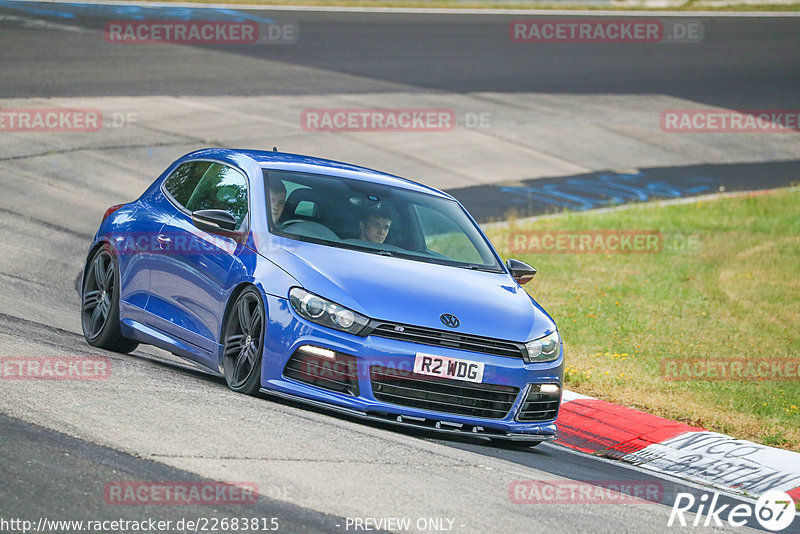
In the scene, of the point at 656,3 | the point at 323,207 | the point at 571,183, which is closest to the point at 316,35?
the point at 571,183

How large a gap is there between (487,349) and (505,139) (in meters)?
16.9

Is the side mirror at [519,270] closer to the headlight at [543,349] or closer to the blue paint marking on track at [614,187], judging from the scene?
the headlight at [543,349]

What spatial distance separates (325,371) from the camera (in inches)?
287

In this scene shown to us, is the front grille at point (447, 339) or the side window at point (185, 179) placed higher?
the side window at point (185, 179)

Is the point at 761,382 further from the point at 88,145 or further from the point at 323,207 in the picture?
the point at 88,145

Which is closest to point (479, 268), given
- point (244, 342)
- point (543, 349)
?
point (543, 349)

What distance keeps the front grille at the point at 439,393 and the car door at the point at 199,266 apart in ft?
4.32

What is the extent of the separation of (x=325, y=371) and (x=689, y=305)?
8.14m

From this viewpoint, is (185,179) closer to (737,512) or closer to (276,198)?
(276,198)

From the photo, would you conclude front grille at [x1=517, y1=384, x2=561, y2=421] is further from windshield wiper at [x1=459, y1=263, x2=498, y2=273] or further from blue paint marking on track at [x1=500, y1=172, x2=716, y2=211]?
blue paint marking on track at [x1=500, y1=172, x2=716, y2=211]

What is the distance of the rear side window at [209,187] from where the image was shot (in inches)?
340

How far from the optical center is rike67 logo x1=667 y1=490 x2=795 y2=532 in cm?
658

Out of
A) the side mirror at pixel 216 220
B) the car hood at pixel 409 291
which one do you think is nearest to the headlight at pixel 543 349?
the car hood at pixel 409 291

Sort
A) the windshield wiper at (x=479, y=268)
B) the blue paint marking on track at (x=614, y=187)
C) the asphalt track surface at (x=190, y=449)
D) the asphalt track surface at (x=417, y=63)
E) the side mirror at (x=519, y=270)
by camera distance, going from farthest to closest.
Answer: the asphalt track surface at (x=417, y=63), the blue paint marking on track at (x=614, y=187), the side mirror at (x=519, y=270), the windshield wiper at (x=479, y=268), the asphalt track surface at (x=190, y=449)
